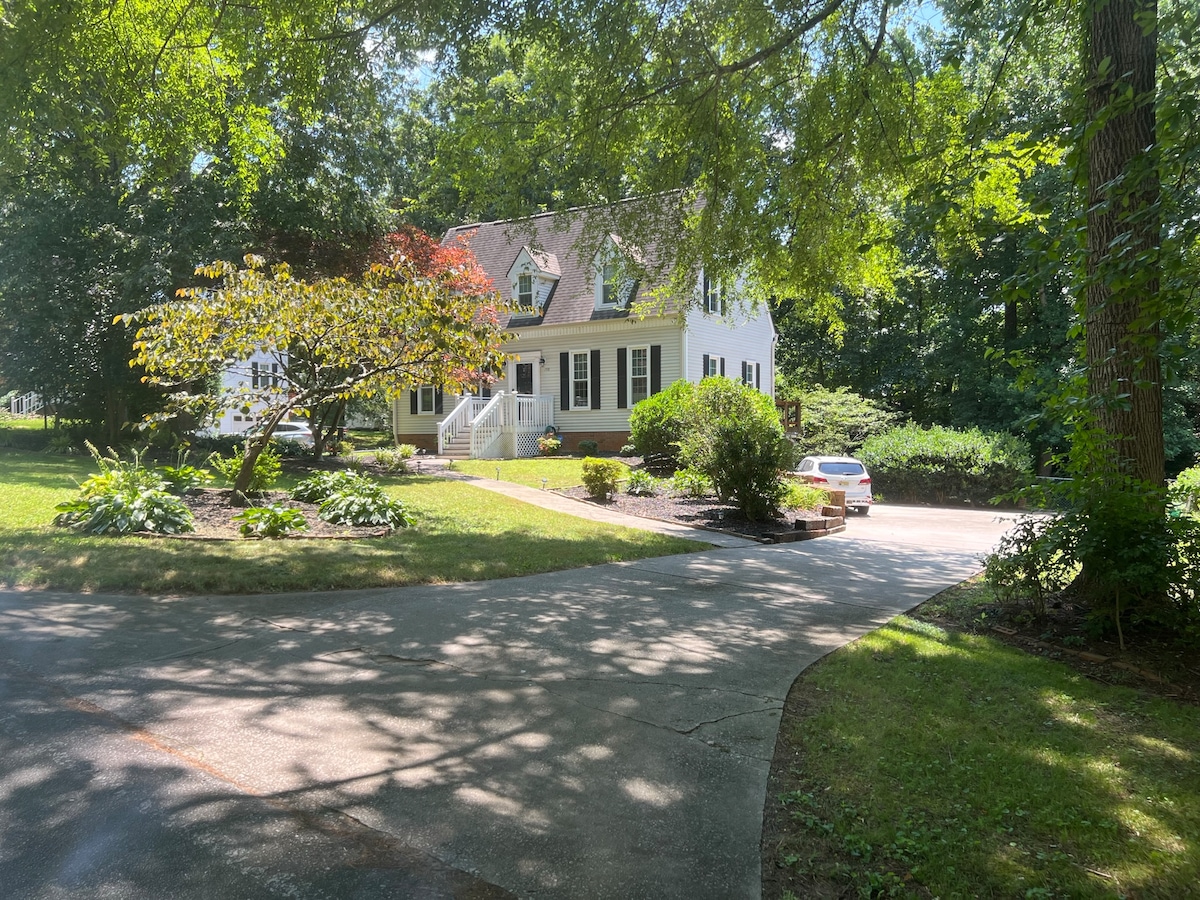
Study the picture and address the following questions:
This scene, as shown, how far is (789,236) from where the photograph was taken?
41.1 ft

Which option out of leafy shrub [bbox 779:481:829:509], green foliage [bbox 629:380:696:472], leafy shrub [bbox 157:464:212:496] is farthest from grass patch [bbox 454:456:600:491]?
leafy shrub [bbox 157:464:212:496]

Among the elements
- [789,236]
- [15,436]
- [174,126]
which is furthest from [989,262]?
[15,436]

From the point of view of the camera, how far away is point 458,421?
89.6 feet

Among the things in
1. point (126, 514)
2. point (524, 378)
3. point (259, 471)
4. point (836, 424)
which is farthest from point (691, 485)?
point (836, 424)

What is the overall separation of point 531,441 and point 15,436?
54.4ft

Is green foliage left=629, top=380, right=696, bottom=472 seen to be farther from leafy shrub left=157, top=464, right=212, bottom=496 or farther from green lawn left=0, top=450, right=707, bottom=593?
leafy shrub left=157, top=464, right=212, bottom=496

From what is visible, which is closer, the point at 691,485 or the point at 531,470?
the point at 691,485

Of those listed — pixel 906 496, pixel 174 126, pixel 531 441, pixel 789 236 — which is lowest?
pixel 906 496

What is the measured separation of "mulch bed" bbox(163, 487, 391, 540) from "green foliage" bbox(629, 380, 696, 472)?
415 inches

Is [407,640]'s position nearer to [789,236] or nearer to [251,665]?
[251,665]

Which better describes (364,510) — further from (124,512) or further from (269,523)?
(124,512)

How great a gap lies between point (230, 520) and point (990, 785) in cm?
1085

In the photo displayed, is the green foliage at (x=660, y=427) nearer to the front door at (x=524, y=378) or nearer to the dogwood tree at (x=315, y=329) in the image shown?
the front door at (x=524, y=378)

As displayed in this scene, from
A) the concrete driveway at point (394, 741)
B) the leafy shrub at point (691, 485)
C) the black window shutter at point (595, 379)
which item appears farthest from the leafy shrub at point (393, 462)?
the concrete driveway at point (394, 741)
